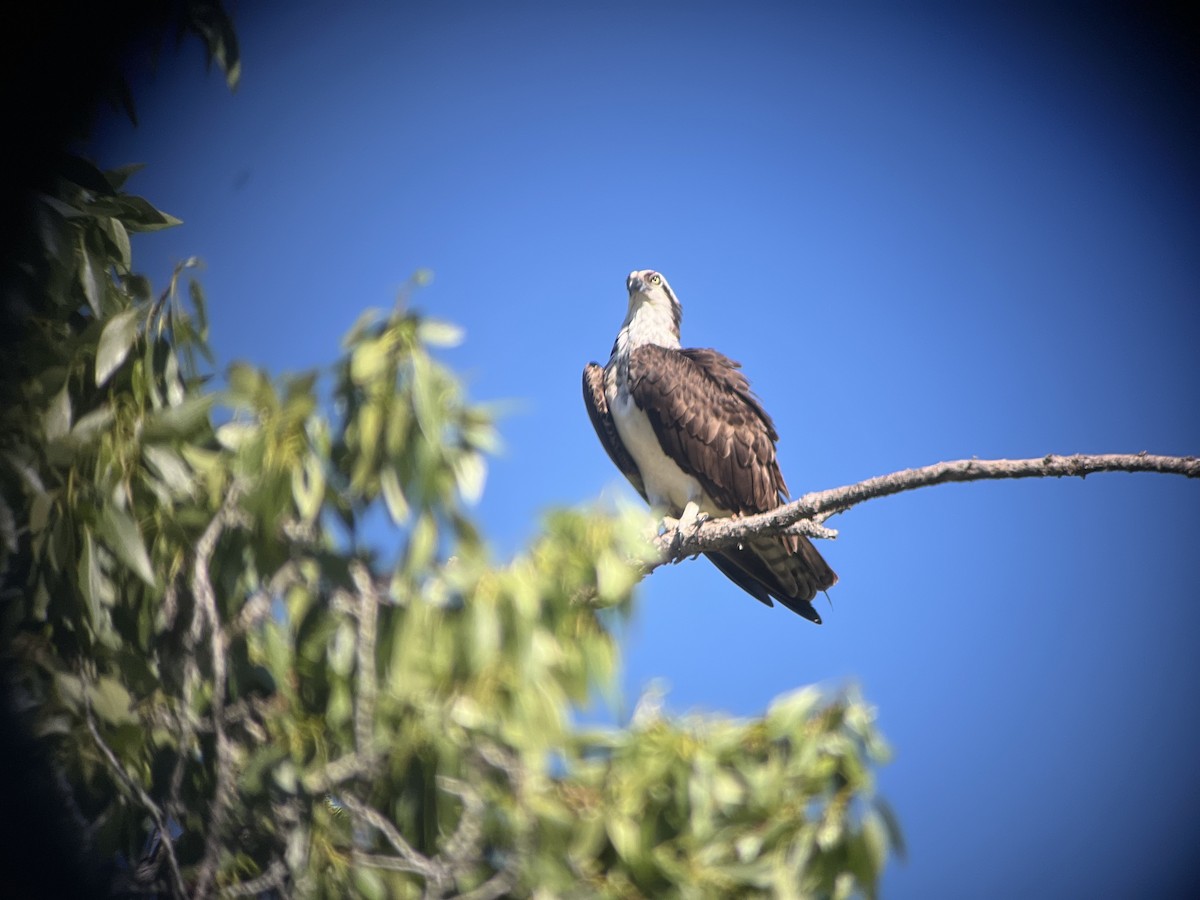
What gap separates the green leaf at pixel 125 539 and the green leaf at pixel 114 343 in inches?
12.5

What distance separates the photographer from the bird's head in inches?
273

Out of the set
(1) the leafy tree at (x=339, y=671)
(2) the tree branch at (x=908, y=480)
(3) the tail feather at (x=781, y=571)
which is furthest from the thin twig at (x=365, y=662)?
(3) the tail feather at (x=781, y=571)

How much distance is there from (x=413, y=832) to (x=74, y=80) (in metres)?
2.58

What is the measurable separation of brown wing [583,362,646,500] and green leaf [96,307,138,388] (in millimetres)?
4349

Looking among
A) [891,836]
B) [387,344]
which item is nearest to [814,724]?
[891,836]

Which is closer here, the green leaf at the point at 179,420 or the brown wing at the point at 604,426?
the green leaf at the point at 179,420

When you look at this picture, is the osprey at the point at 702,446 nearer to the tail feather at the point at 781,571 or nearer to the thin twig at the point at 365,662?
the tail feather at the point at 781,571

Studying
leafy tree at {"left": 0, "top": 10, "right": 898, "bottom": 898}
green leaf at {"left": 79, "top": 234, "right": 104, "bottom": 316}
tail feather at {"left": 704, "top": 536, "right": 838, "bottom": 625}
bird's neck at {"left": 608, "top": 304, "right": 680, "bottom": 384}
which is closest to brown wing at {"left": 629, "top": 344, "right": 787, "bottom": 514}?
bird's neck at {"left": 608, "top": 304, "right": 680, "bottom": 384}

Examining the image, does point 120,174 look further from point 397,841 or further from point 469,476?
point 397,841

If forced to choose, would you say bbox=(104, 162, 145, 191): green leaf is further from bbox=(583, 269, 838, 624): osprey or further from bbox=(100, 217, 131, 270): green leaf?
bbox=(583, 269, 838, 624): osprey

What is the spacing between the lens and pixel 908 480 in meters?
3.90

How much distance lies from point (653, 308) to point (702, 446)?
1.40 meters

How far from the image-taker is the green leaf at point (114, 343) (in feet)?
7.64

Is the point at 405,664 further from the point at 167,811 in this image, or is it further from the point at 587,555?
the point at 167,811
